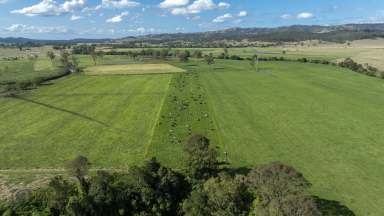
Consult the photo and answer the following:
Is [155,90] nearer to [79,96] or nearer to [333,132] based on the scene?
[79,96]

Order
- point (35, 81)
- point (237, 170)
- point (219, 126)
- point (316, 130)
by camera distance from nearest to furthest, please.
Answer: point (237, 170), point (316, 130), point (219, 126), point (35, 81)

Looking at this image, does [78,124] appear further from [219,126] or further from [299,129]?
[299,129]

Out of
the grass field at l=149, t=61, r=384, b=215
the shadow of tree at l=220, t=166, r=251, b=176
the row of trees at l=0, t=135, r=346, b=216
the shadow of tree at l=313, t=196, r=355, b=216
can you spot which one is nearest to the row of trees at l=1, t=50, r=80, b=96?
the grass field at l=149, t=61, r=384, b=215

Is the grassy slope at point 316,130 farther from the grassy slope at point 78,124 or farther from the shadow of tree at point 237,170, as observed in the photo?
the grassy slope at point 78,124

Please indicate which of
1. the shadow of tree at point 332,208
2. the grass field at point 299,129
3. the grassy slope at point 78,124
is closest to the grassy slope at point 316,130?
the grass field at point 299,129

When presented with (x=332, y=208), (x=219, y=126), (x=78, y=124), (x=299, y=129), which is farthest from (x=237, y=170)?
(x=78, y=124)

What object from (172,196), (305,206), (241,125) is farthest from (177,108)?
(305,206)
